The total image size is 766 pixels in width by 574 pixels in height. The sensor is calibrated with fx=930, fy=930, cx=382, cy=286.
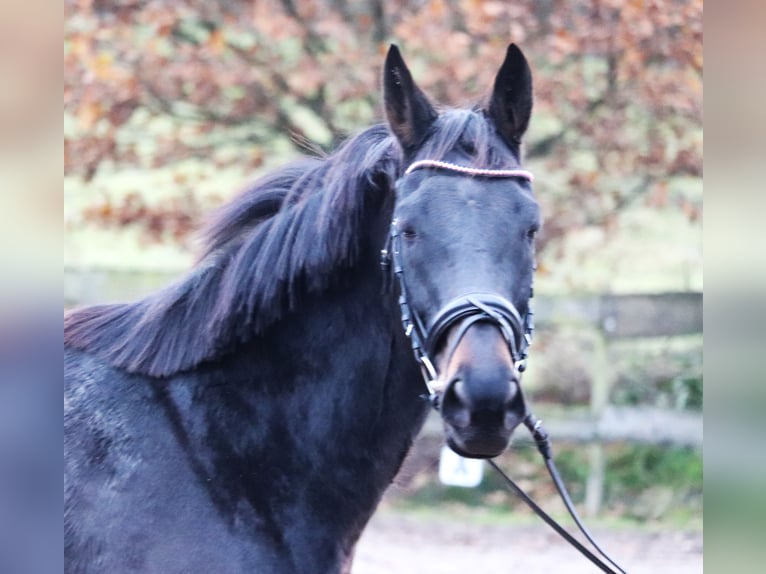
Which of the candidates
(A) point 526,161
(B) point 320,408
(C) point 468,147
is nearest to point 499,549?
(A) point 526,161

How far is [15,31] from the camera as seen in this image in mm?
1244

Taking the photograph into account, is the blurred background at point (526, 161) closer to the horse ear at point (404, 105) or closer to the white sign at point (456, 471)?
the white sign at point (456, 471)

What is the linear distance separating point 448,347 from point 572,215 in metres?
7.09

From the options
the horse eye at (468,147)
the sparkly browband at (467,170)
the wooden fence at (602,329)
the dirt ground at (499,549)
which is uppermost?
the horse eye at (468,147)

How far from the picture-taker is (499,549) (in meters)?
8.11

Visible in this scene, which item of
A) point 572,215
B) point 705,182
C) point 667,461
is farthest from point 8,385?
point 667,461

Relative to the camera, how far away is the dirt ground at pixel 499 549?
753 cm

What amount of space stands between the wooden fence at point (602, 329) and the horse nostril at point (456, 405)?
21.5 feet

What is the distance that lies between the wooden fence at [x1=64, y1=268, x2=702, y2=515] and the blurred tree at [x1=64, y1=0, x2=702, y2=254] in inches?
32.8

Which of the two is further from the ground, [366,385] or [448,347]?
[448,347]

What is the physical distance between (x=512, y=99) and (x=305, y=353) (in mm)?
996

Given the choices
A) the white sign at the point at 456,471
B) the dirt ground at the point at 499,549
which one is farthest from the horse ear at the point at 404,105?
the dirt ground at the point at 499,549

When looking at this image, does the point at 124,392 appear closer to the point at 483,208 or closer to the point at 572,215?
the point at 483,208

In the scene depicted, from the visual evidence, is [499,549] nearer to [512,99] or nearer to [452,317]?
[512,99]
